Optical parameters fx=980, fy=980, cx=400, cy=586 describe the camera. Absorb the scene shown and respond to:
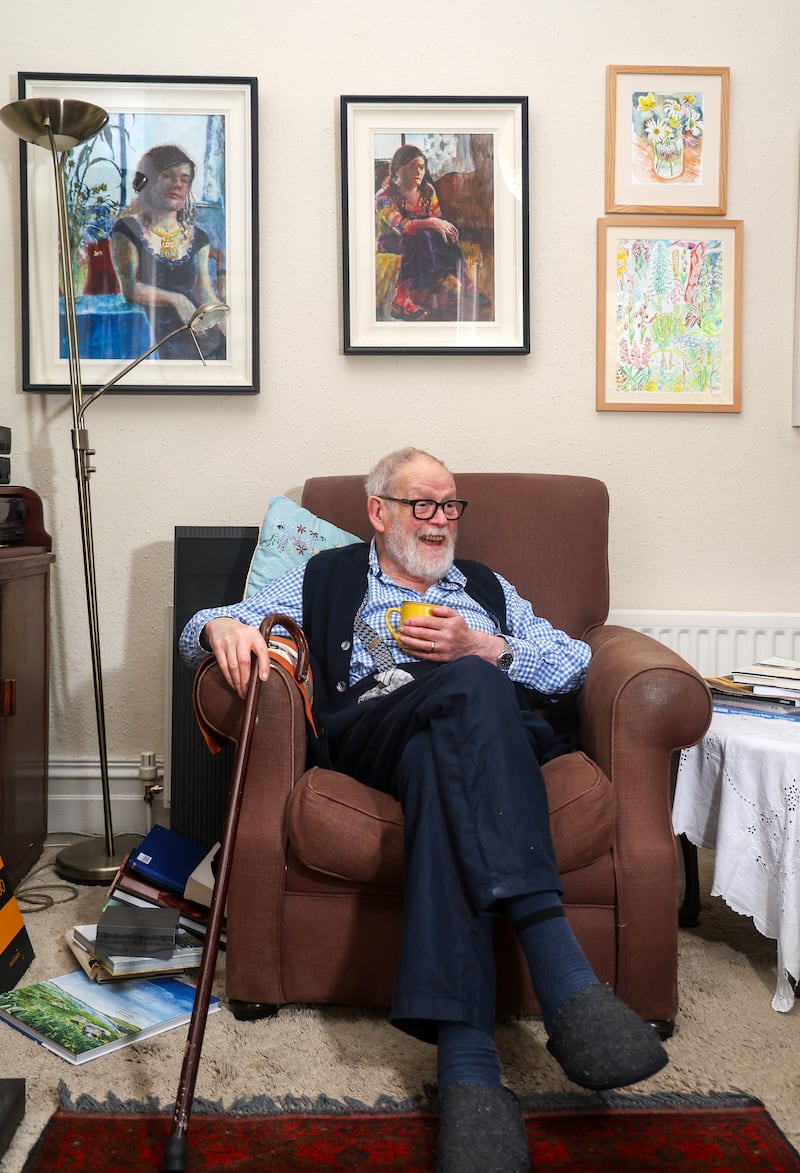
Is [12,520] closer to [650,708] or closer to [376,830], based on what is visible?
[376,830]

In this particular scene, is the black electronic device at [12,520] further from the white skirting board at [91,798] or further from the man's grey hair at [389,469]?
the man's grey hair at [389,469]

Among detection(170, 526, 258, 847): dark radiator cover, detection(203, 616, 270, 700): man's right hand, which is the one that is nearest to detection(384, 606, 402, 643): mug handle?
detection(203, 616, 270, 700): man's right hand

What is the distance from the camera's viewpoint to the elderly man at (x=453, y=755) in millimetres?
1355

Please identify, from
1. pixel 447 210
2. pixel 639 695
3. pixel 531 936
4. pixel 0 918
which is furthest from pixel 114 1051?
pixel 447 210

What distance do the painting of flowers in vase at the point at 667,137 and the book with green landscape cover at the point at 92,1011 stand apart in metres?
2.39

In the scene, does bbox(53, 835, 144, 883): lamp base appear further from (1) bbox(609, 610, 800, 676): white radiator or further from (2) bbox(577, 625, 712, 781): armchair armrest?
(1) bbox(609, 610, 800, 676): white radiator

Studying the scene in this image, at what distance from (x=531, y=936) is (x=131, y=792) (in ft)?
5.53

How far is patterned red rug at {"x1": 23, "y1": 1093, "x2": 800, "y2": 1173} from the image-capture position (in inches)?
52.9

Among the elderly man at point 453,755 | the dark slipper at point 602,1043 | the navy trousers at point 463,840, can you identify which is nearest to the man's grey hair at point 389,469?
the elderly man at point 453,755

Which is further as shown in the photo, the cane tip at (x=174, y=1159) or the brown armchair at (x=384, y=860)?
the brown armchair at (x=384, y=860)

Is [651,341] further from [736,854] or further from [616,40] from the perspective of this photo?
[736,854]

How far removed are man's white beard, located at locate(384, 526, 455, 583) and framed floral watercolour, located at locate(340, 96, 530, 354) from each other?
0.80m

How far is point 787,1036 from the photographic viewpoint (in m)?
1.72

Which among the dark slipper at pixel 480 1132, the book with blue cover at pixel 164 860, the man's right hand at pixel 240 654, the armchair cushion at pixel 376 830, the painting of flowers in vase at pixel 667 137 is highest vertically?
the painting of flowers in vase at pixel 667 137
